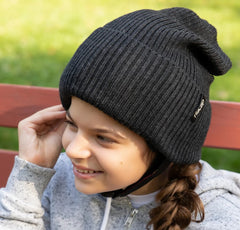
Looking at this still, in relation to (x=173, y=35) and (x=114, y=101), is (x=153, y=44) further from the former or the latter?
(x=114, y=101)

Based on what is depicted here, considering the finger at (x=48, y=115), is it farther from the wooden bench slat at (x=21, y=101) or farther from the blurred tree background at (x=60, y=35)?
the blurred tree background at (x=60, y=35)

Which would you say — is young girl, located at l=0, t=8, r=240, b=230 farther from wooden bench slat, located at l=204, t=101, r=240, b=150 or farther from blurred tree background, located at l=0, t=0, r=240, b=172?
blurred tree background, located at l=0, t=0, r=240, b=172

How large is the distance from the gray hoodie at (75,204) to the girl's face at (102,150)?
0.25 metres

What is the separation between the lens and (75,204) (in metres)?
2.02

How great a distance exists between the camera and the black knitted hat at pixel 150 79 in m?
1.57

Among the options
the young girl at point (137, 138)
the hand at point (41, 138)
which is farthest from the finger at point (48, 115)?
the young girl at point (137, 138)

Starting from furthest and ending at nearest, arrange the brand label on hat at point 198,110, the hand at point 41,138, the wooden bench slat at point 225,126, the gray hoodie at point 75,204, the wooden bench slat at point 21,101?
1. the wooden bench slat at point 21,101
2. the wooden bench slat at point 225,126
3. the hand at point 41,138
4. the gray hoodie at point 75,204
5. the brand label on hat at point 198,110

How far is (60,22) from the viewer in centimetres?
605

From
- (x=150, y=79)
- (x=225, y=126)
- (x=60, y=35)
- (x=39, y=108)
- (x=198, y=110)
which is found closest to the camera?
(x=150, y=79)

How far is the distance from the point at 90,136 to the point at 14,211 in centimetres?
52

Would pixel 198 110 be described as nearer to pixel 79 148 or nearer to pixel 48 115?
pixel 79 148

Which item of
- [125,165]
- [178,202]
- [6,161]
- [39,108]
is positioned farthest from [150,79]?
[6,161]

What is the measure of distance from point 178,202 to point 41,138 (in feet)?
2.43

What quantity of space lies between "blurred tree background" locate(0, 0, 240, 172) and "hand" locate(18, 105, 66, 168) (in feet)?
5.53
